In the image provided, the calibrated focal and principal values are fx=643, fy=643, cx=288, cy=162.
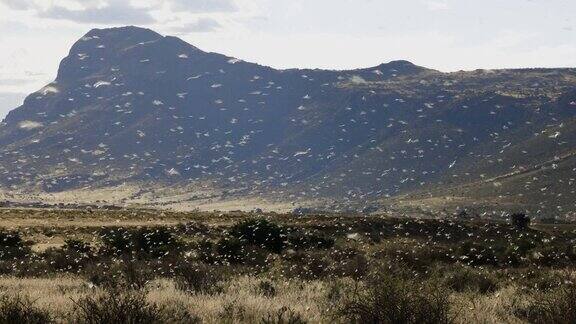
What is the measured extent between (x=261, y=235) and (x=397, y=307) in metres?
20.0

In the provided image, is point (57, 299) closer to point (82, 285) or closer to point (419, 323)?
point (82, 285)

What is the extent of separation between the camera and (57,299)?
11.5 metres

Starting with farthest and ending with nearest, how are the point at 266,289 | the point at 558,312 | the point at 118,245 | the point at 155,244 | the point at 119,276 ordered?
the point at 155,244 < the point at 118,245 < the point at 119,276 < the point at 266,289 < the point at 558,312

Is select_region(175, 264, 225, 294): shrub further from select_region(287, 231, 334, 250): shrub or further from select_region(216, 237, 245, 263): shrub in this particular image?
select_region(287, 231, 334, 250): shrub

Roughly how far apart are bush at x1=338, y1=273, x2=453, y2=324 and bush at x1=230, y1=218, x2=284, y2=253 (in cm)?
1746

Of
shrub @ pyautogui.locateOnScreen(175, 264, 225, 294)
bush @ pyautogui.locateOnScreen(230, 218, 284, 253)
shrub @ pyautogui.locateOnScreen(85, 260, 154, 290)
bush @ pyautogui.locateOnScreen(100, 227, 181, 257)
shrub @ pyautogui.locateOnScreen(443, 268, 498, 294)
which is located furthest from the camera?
bush @ pyautogui.locateOnScreen(230, 218, 284, 253)

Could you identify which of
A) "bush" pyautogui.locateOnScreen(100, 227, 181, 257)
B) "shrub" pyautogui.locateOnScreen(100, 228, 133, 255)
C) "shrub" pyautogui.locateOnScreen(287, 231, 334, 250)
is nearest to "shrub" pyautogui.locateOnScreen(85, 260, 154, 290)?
"bush" pyautogui.locateOnScreen(100, 227, 181, 257)

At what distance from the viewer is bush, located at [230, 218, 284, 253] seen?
1113 inches

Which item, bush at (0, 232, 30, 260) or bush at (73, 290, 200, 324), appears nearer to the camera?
bush at (73, 290, 200, 324)

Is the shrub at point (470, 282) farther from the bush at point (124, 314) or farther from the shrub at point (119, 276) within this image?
the bush at point (124, 314)

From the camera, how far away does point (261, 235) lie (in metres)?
29.5

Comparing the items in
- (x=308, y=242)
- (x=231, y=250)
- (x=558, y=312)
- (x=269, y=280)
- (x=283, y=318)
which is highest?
(x=283, y=318)

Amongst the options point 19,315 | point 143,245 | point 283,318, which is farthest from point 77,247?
point 283,318

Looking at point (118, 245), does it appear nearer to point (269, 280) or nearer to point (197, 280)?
point (269, 280)
